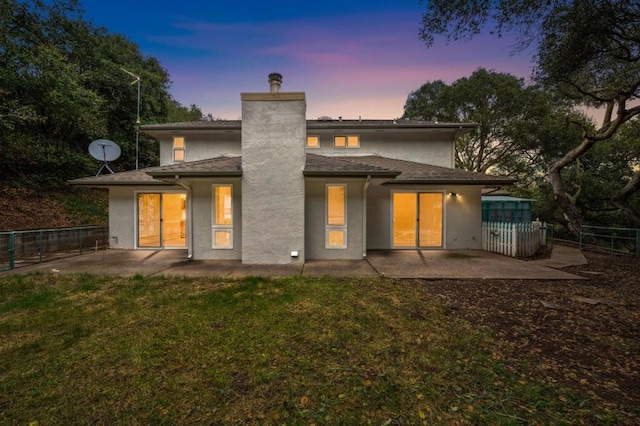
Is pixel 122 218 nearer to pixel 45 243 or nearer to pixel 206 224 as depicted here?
pixel 45 243

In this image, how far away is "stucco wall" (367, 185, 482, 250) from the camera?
398 inches

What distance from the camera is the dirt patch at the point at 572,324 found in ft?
8.48

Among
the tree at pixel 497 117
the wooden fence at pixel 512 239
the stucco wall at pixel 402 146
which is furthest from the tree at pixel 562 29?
the tree at pixel 497 117

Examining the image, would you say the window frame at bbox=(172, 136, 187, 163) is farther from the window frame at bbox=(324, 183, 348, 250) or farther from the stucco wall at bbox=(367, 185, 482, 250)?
the stucco wall at bbox=(367, 185, 482, 250)

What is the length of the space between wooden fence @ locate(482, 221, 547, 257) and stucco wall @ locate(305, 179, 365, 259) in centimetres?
509

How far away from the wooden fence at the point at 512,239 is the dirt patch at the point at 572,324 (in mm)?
1925

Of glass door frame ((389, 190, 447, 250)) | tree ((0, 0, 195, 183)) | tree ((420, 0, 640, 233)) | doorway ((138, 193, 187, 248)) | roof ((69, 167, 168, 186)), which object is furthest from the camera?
tree ((0, 0, 195, 183))

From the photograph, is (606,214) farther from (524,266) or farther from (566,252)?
(524,266)

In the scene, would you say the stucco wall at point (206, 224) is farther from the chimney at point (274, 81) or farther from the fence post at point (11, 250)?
Answer: the fence post at point (11, 250)

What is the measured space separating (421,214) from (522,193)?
19616 mm

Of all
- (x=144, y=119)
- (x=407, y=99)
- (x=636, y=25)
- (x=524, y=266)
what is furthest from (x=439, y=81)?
(x=144, y=119)

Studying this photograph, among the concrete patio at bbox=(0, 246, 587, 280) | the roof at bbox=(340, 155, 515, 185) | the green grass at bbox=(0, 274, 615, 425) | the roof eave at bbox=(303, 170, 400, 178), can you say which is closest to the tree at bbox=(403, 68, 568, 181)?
the roof at bbox=(340, 155, 515, 185)

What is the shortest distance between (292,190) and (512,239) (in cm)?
744

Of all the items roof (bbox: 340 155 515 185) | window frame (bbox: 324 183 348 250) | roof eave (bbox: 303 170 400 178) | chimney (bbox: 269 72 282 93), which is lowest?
window frame (bbox: 324 183 348 250)
